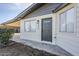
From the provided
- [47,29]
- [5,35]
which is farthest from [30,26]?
[5,35]

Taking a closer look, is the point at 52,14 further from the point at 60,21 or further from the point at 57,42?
the point at 57,42

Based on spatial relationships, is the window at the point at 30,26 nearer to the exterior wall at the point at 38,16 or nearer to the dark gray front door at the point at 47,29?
the exterior wall at the point at 38,16

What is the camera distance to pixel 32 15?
13648mm

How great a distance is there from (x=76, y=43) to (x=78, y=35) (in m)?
0.48

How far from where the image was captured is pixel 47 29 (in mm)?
11367

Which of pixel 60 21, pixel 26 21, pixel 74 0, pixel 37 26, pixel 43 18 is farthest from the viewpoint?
pixel 26 21

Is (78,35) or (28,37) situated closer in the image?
(78,35)

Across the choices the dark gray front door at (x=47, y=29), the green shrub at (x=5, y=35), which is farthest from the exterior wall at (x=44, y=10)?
the green shrub at (x=5, y=35)

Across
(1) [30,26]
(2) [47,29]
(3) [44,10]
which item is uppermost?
(3) [44,10]

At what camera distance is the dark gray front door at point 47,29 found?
11.0 metres

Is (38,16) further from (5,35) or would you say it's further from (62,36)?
(62,36)

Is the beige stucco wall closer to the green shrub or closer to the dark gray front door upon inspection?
the dark gray front door

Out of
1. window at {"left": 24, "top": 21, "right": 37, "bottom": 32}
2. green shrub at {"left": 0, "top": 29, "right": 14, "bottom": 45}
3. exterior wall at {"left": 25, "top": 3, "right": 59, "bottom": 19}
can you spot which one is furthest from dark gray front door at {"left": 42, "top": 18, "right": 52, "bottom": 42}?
green shrub at {"left": 0, "top": 29, "right": 14, "bottom": 45}

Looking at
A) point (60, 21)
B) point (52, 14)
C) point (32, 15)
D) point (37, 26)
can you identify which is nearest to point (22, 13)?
point (32, 15)
